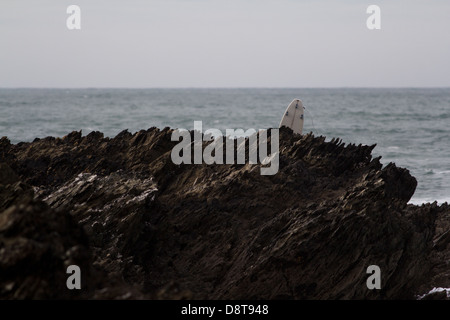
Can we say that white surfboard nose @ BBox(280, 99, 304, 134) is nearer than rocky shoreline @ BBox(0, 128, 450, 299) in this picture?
No

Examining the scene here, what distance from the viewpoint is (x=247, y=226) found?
11.1 metres

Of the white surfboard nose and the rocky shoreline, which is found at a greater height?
the white surfboard nose

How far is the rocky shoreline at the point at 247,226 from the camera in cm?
980

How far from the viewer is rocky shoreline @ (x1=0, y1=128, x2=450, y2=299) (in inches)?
386

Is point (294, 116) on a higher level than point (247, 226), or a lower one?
higher

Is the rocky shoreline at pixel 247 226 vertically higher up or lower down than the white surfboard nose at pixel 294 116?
lower down

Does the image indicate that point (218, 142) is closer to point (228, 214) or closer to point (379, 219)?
point (228, 214)

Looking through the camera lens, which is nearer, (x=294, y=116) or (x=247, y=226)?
(x=247, y=226)

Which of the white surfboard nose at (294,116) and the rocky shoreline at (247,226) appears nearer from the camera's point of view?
the rocky shoreline at (247,226)

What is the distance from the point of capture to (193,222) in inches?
441
